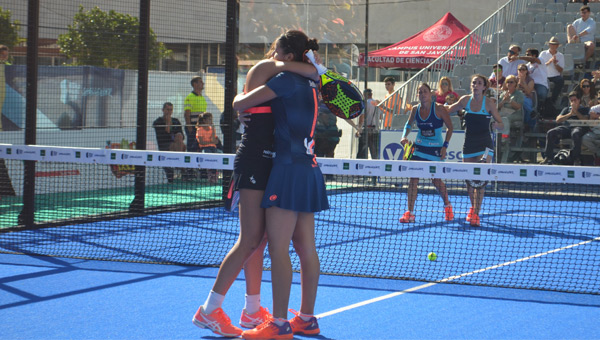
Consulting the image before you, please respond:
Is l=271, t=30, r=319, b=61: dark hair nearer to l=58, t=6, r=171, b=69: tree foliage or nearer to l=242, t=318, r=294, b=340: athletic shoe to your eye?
l=242, t=318, r=294, b=340: athletic shoe

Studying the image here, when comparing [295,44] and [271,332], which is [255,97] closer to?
[295,44]

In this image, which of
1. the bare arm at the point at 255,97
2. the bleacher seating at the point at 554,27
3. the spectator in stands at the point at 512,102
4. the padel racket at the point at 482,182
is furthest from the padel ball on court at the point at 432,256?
the bleacher seating at the point at 554,27

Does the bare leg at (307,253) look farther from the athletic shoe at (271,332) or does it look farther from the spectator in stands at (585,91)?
the spectator in stands at (585,91)

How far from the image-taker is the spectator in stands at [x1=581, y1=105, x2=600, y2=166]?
1559cm

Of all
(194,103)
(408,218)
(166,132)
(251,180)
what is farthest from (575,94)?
(251,180)

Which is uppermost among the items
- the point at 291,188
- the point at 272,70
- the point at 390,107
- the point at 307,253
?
the point at 390,107

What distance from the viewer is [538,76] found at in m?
17.8

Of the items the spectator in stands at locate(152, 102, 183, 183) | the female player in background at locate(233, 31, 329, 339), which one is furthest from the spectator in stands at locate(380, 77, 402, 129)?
the female player in background at locate(233, 31, 329, 339)

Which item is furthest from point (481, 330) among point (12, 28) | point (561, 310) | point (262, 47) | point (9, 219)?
point (262, 47)

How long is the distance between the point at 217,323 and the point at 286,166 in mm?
1126

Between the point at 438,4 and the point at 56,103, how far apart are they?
22.3 meters

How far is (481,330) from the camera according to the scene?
17.6 feet

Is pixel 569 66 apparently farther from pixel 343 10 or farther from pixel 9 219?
pixel 9 219

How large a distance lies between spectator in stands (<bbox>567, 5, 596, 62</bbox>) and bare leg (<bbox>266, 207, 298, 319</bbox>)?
16567 mm
